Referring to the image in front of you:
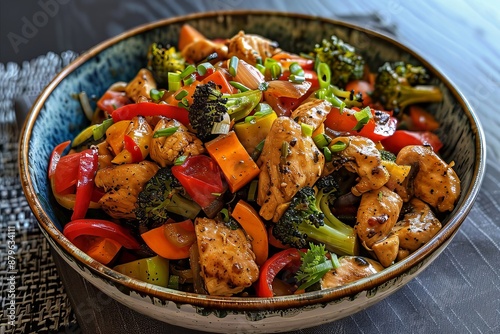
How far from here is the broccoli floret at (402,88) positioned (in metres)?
2.94

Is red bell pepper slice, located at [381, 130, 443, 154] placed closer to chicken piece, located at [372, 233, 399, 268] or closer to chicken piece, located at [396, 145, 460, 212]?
chicken piece, located at [396, 145, 460, 212]

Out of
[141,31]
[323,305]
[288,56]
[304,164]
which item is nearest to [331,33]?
[288,56]

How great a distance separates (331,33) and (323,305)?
2.06m

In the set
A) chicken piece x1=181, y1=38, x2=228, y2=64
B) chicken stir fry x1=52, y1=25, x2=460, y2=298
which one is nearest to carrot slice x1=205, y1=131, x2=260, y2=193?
chicken stir fry x1=52, y1=25, x2=460, y2=298

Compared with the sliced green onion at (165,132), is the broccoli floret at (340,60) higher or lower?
higher

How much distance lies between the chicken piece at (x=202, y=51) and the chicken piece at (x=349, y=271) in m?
1.40

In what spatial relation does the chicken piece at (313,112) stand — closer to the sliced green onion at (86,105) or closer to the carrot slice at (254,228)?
the carrot slice at (254,228)

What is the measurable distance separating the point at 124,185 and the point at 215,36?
1555 millimetres

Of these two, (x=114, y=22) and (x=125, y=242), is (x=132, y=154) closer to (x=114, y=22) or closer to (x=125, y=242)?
(x=125, y=242)

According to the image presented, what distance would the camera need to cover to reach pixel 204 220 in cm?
215

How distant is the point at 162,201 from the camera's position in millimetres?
2168

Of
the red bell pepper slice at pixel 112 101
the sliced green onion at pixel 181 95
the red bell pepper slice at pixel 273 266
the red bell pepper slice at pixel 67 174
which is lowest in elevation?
the red bell pepper slice at pixel 67 174

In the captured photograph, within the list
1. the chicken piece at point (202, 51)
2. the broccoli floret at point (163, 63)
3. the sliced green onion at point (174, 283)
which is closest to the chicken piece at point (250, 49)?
the chicken piece at point (202, 51)

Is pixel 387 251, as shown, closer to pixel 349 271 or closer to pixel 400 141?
pixel 349 271
